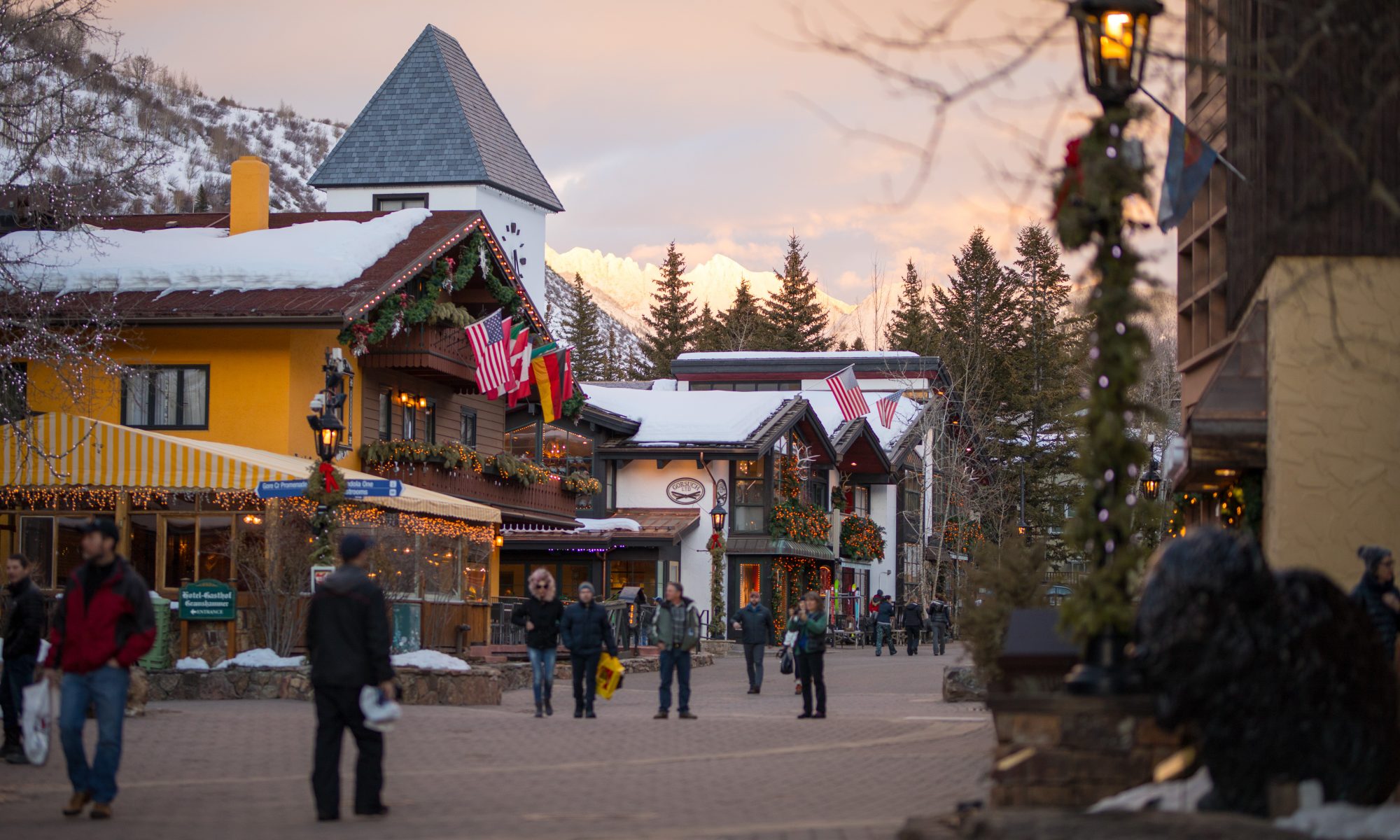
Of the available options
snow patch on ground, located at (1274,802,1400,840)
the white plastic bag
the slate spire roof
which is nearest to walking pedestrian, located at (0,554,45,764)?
the white plastic bag

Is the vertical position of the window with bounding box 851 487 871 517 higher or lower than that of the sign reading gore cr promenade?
higher

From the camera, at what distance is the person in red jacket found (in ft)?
35.2

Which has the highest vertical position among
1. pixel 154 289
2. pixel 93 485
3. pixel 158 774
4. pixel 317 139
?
pixel 317 139

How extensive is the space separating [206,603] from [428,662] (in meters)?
3.57

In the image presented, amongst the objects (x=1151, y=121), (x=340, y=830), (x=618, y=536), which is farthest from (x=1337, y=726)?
(x=618, y=536)

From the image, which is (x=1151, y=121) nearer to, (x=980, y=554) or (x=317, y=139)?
(x=980, y=554)

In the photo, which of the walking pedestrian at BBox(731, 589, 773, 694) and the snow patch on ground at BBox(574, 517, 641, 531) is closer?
the walking pedestrian at BBox(731, 589, 773, 694)

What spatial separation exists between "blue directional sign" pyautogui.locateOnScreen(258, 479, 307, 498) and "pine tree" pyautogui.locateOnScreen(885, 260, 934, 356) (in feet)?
254

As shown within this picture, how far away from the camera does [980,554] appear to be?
2223 centimetres

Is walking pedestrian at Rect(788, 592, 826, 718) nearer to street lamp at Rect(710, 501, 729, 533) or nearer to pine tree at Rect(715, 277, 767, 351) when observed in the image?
street lamp at Rect(710, 501, 729, 533)

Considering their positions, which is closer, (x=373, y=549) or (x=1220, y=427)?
(x=1220, y=427)

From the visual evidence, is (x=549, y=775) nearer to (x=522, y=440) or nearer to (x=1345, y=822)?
(x=1345, y=822)

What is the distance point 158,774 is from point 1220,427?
986cm

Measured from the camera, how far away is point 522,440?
161 feet
